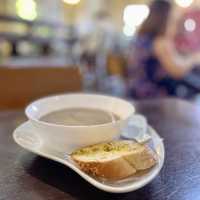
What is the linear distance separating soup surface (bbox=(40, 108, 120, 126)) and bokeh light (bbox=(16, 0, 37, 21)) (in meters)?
6.30

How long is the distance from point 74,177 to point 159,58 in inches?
50.3

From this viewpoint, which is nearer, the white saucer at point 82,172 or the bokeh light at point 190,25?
the white saucer at point 82,172

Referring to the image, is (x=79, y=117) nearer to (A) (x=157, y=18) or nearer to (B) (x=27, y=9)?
(A) (x=157, y=18)

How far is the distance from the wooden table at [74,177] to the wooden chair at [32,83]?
43cm

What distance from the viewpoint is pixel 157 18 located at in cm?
163

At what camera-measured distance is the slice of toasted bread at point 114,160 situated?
15.8 inches

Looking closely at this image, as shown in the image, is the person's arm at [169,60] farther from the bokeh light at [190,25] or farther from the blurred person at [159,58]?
the bokeh light at [190,25]

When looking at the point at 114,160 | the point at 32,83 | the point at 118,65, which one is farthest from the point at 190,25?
the point at 114,160

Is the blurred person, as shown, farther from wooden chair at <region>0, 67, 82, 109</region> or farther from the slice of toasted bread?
the slice of toasted bread

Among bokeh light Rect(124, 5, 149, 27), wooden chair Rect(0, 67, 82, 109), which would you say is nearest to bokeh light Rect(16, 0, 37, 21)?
bokeh light Rect(124, 5, 149, 27)

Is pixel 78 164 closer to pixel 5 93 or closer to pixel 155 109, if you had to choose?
pixel 155 109

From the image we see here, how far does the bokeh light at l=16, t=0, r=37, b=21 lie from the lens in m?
6.42

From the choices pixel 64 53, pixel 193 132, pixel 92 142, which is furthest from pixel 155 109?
pixel 64 53

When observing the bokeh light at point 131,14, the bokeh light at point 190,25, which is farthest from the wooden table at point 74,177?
the bokeh light at point 131,14
